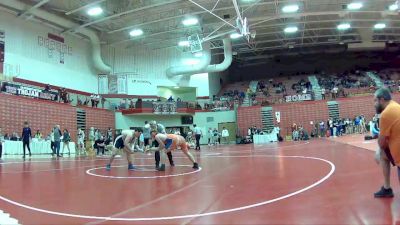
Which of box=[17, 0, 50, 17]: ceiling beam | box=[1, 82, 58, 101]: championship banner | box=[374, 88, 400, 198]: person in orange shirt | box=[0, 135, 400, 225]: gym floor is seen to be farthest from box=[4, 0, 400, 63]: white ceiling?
box=[374, 88, 400, 198]: person in orange shirt

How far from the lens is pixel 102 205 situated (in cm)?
530

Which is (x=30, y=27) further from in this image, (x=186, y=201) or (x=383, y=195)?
(x=383, y=195)

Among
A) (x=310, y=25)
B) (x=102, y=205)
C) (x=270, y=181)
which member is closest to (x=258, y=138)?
(x=310, y=25)

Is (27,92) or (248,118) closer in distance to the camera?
(27,92)

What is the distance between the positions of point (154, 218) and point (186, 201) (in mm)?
1054

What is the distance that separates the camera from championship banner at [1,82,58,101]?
867 inches

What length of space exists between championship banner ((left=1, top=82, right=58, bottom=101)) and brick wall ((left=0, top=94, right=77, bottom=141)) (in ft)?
1.15

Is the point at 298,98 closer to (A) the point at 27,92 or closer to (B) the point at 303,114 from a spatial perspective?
(B) the point at 303,114

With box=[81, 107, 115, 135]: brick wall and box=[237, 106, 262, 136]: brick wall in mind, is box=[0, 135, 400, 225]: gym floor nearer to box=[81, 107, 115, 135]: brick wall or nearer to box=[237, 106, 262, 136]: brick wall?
box=[81, 107, 115, 135]: brick wall

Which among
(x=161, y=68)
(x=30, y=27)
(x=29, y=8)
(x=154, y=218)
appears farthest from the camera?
(x=161, y=68)

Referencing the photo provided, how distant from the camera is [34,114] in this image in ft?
78.7

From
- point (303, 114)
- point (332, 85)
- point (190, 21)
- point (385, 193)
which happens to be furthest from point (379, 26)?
point (385, 193)

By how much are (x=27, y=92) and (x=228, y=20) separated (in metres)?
16.6

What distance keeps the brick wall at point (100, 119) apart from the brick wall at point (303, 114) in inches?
679
